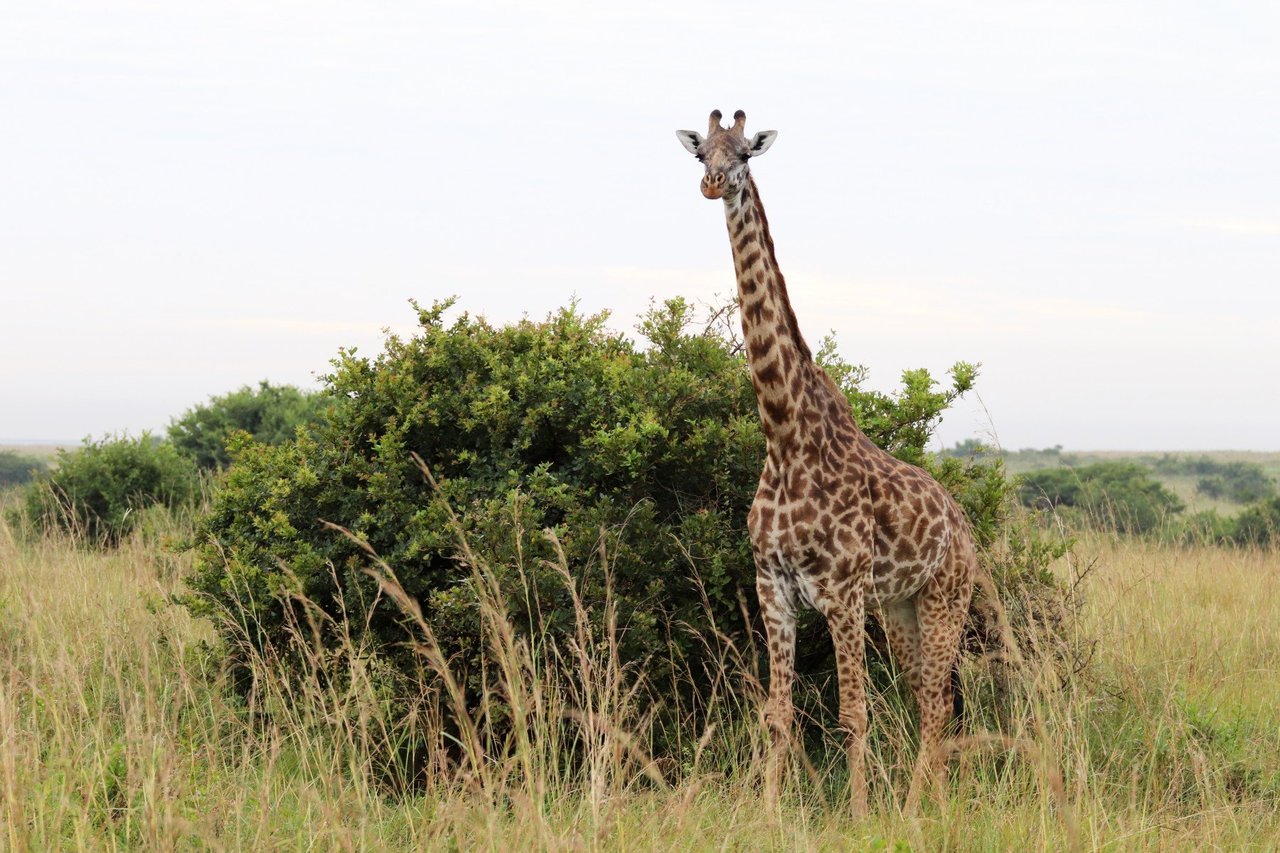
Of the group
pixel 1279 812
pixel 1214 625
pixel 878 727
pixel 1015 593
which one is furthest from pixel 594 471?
pixel 1214 625

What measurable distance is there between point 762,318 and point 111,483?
12570mm

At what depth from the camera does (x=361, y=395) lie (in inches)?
305

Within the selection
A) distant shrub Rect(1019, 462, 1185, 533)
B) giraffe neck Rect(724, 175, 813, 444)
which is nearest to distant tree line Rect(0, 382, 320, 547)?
giraffe neck Rect(724, 175, 813, 444)

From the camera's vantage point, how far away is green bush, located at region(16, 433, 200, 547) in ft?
52.0

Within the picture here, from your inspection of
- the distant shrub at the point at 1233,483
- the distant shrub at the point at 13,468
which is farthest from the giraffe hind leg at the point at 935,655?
the distant shrub at the point at 13,468

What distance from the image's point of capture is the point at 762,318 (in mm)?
6234

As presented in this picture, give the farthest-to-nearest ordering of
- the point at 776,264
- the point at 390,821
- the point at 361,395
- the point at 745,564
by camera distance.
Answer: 1. the point at 361,395
2. the point at 745,564
3. the point at 776,264
4. the point at 390,821

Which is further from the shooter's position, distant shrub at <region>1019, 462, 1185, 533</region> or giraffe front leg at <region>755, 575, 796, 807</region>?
distant shrub at <region>1019, 462, 1185, 533</region>

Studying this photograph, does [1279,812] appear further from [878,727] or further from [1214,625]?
[1214,625]

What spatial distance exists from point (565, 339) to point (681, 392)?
1.27 meters

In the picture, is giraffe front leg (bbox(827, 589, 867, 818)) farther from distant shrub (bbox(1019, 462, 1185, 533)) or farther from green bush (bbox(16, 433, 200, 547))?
distant shrub (bbox(1019, 462, 1185, 533))

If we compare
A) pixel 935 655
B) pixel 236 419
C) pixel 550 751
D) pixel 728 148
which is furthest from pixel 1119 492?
pixel 728 148

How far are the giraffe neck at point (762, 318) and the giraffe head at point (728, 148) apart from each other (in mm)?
168

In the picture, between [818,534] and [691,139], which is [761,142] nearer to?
[691,139]
